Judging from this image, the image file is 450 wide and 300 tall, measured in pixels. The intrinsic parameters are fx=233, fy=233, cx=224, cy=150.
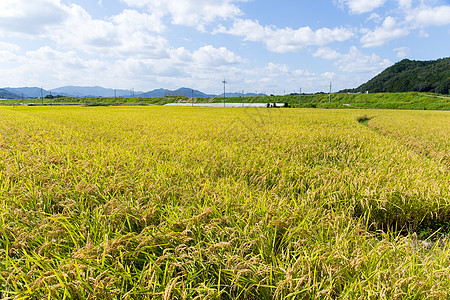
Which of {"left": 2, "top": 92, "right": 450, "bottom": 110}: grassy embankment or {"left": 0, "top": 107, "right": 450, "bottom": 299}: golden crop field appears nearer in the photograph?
{"left": 0, "top": 107, "right": 450, "bottom": 299}: golden crop field

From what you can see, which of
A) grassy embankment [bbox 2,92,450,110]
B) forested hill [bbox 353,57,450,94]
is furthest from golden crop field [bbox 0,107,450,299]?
forested hill [bbox 353,57,450,94]

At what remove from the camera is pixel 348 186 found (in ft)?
12.2

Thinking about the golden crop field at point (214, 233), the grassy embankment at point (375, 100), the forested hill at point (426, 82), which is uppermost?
the forested hill at point (426, 82)

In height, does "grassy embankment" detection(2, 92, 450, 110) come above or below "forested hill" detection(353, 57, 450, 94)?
below

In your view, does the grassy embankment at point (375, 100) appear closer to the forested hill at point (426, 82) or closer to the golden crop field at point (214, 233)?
the forested hill at point (426, 82)

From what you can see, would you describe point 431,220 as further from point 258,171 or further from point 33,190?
point 33,190

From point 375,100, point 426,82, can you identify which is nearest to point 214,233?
point 375,100

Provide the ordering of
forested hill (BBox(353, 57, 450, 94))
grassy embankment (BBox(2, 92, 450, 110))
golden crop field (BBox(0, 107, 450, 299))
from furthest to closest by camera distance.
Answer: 1. forested hill (BBox(353, 57, 450, 94))
2. grassy embankment (BBox(2, 92, 450, 110))
3. golden crop field (BBox(0, 107, 450, 299))

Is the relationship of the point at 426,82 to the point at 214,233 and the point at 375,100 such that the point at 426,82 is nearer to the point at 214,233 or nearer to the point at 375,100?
the point at 375,100

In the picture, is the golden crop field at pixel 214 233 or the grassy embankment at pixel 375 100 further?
the grassy embankment at pixel 375 100

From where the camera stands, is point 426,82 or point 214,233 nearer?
point 214,233

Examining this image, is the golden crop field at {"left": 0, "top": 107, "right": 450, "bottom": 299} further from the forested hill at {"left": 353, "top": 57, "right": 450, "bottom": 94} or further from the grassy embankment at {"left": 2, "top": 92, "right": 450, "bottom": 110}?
the forested hill at {"left": 353, "top": 57, "right": 450, "bottom": 94}

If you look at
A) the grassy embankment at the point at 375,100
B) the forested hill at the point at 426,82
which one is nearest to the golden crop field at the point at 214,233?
the grassy embankment at the point at 375,100

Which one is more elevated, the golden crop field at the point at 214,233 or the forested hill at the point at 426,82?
the forested hill at the point at 426,82
